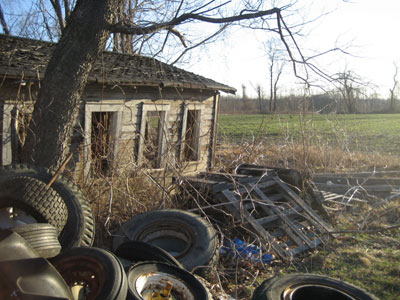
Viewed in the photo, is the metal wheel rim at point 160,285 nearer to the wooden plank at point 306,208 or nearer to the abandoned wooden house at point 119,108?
the abandoned wooden house at point 119,108

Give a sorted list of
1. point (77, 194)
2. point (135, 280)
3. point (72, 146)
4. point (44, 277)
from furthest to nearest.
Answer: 1. point (72, 146)
2. point (77, 194)
3. point (135, 280)
4. point (44, 277)

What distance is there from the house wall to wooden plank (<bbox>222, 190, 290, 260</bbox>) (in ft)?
3.22

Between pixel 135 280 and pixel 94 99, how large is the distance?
576 cm

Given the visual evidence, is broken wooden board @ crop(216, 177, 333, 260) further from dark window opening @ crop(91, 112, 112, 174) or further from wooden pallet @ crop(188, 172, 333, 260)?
dark window opening @ crop(91, 112, 112, 174)

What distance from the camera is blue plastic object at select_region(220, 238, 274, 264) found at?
5551 millimetres

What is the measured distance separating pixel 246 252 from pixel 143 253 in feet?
6.04

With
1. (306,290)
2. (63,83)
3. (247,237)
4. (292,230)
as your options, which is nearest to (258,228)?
(247,237)

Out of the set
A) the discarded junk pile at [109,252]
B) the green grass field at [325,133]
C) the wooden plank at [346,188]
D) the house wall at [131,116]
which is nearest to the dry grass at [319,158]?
the green grass field at [325,133]

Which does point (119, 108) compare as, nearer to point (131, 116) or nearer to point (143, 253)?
point (131, 116)

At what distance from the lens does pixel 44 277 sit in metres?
2.93

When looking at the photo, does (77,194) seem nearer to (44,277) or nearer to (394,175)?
(44,277)

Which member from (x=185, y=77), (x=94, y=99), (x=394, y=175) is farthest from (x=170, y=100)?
(x=394, y=175)

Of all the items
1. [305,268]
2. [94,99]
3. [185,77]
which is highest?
[185,77]

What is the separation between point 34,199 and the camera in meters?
4.32
